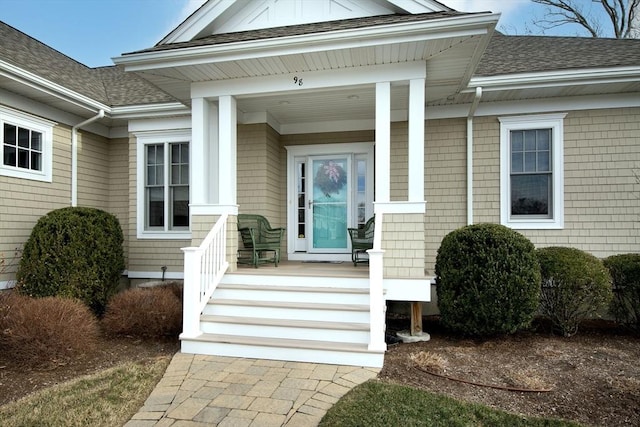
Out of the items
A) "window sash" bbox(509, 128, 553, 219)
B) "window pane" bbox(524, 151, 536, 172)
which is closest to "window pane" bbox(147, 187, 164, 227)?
"window sash" bbox(509, 128, 553, 219)

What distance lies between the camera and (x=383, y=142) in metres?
5.20

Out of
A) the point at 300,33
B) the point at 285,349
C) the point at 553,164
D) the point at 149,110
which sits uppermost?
the point at 300,33

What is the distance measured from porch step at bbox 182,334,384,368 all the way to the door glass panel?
319 cm

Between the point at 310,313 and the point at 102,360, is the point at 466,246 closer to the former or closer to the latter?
the point at 310,313

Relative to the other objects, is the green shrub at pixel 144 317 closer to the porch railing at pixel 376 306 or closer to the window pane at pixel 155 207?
the porch railing at pixel 376 306

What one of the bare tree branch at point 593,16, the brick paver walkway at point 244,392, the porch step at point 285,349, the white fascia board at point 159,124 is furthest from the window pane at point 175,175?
the bare tree branch at point 593,16

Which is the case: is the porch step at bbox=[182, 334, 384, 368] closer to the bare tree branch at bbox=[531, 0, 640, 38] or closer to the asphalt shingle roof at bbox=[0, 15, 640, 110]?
the asphalt shingle roof at bbox=[0, 15, 640, 110]

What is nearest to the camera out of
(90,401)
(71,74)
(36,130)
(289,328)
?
(90,401)

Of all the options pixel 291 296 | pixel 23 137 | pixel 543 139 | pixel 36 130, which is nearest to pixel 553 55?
pixel 543 139

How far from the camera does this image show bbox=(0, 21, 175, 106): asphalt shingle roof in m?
6.87

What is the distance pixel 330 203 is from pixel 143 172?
11.7 ft

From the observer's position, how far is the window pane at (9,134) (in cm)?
647

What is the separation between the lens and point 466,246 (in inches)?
198

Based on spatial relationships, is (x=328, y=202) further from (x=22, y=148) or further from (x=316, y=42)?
(x=22, y=148)
